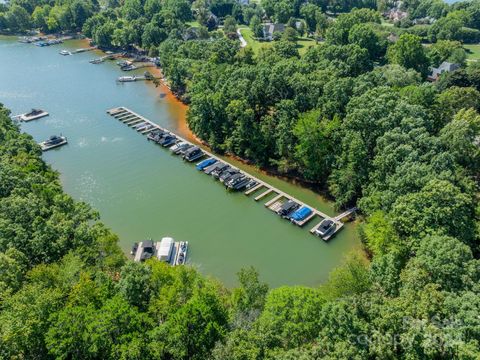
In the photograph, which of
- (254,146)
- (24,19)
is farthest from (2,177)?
(24,19)

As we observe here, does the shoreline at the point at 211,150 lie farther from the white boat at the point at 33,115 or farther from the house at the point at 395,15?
the house at the point at 395,15

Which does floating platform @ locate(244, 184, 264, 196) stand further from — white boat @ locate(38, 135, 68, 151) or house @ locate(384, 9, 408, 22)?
house @ locate(384, 9, 408, 22)

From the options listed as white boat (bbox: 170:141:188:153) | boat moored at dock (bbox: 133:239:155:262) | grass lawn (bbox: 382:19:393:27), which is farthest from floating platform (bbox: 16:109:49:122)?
grass lawn (bbox: 382:19:393:27)

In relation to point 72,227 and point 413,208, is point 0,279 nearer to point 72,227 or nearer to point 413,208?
point 72,227

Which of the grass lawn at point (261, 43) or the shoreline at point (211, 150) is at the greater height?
the grass lawn at point (261, 43)

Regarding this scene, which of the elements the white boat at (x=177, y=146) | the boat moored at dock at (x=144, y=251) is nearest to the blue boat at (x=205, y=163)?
the white boat at (x=177, y=146)

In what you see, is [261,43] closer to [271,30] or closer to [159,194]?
[271,30]
